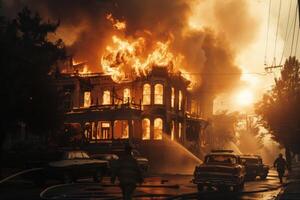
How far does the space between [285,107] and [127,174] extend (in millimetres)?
47454

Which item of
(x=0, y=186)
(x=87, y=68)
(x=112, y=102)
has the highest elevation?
(x=87, y=68)

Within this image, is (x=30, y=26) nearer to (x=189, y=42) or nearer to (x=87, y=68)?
(x=87, y=68)

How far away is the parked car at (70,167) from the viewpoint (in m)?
25.1

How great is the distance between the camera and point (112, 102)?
52.7 meters

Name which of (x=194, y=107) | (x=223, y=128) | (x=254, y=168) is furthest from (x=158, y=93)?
(x=223, y=128)

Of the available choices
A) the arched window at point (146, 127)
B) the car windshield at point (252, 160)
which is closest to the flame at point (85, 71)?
the arched window at point (146, 127)

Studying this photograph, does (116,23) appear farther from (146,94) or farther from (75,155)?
(75,155)

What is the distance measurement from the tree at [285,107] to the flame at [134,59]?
44.0ft

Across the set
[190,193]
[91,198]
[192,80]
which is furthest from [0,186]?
[192,80]

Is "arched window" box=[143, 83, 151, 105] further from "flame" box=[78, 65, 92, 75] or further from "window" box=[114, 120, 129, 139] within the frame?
"flame" box=[78, 65, 92, 75]

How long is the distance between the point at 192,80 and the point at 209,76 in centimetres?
612

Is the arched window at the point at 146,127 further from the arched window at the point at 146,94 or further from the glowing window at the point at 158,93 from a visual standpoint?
the glowing window at the point at 158,93

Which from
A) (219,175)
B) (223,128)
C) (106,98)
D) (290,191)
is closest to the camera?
(219,175)

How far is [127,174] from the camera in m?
13.4
